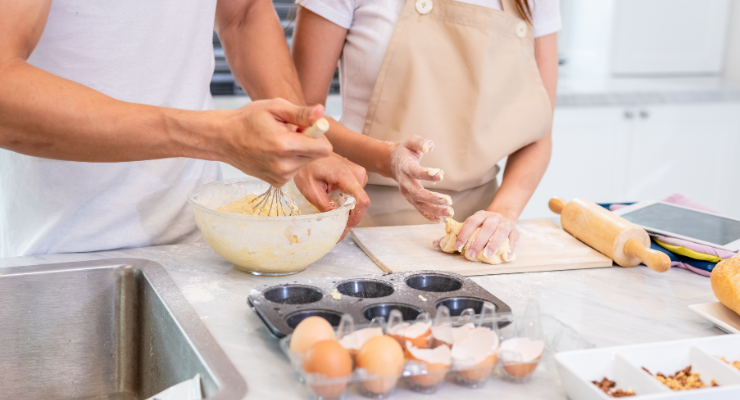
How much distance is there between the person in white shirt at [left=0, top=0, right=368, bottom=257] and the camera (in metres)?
0.82

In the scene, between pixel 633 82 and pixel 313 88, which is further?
pixel 633 82

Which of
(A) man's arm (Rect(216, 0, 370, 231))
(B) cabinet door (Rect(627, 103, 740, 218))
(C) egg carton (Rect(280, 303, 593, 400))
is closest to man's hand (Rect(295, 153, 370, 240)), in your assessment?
(A) man's arm (Rect(216, 0, 370, 231))

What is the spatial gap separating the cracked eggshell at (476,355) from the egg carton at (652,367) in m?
0.07

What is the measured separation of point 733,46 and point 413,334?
3.15 meters

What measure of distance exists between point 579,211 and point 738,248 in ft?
0.92

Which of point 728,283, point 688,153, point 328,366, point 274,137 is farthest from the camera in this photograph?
point 688,153

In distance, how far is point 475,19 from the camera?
4.50 ft

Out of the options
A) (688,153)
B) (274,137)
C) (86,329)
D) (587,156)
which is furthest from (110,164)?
(688,153)

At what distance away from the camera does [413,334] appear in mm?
739

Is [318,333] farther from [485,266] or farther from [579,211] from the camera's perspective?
[579,211]

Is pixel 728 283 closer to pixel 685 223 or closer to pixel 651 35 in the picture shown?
pixel 685 223

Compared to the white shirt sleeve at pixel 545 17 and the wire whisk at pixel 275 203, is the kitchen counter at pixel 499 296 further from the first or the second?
the white shirt sleeve at pixel 545 17

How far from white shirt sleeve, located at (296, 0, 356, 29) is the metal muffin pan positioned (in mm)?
640

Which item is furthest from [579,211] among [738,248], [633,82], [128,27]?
Answer: [633,82]
